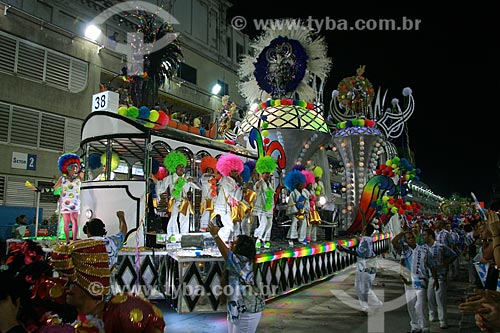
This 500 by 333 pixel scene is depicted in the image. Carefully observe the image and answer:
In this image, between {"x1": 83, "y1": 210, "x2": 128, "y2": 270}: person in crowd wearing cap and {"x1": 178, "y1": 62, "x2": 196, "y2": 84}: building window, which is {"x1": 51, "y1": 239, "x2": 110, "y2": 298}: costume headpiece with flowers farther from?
{"x1": 178, "y1": 62, "x2": 196, "y2": 84}: building window

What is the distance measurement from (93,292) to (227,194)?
6.89 m

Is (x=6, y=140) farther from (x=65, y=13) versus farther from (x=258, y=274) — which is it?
(x=258, y=274)

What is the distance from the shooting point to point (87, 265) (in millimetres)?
2340

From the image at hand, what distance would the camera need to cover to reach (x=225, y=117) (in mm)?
18078

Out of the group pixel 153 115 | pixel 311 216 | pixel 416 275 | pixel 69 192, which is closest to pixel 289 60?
pixel 311 216

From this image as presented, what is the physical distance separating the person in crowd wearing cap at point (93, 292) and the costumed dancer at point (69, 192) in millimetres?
7476

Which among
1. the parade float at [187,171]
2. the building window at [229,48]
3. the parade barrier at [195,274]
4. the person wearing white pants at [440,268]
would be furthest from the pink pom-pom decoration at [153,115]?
the building window at [229,48]

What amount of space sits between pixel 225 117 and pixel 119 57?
30.9ft

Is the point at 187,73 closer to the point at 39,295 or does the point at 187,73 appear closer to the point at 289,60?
the point at 289,60

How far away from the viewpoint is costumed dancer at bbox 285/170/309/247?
11086 millimetres

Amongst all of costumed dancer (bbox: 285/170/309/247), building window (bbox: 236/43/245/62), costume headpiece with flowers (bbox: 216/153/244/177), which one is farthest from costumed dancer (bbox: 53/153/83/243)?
building window (bbox: 236/43/245/62)

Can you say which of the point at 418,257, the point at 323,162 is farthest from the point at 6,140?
the point at 418,257

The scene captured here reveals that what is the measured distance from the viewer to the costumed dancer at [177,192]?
9.40 metres

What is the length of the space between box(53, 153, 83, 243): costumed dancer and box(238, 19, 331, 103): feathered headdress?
30.3 ft
